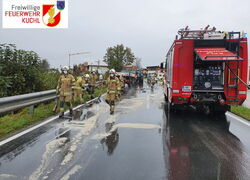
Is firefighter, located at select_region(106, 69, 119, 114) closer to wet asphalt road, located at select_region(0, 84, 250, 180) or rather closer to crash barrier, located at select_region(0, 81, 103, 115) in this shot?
wet asphalt road, located at select_region(0, 84, 250, 180)

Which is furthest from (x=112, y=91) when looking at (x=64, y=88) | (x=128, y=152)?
(x=128, y=152)

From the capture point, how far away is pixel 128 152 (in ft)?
14.6

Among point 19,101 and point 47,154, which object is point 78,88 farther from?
point 47,154

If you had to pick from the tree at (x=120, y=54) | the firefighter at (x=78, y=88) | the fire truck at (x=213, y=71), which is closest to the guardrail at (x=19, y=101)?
the firefighter at (x=78, y=88)

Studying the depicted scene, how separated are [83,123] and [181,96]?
3.48 m

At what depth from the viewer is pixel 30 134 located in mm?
5539

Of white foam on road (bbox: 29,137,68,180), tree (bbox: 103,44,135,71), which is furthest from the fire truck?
tree (bbox: 103,44,135,71)

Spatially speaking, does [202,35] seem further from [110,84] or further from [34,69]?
[34,69]

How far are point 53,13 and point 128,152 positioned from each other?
12.4m

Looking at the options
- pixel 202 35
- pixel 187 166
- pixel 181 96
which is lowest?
pixel 187 166

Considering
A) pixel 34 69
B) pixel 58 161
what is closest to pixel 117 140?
pixel 58 161

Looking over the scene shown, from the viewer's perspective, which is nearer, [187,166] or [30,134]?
[187,166]

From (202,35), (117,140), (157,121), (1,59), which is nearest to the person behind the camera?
(117,140)

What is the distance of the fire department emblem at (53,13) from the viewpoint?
1367 cm
